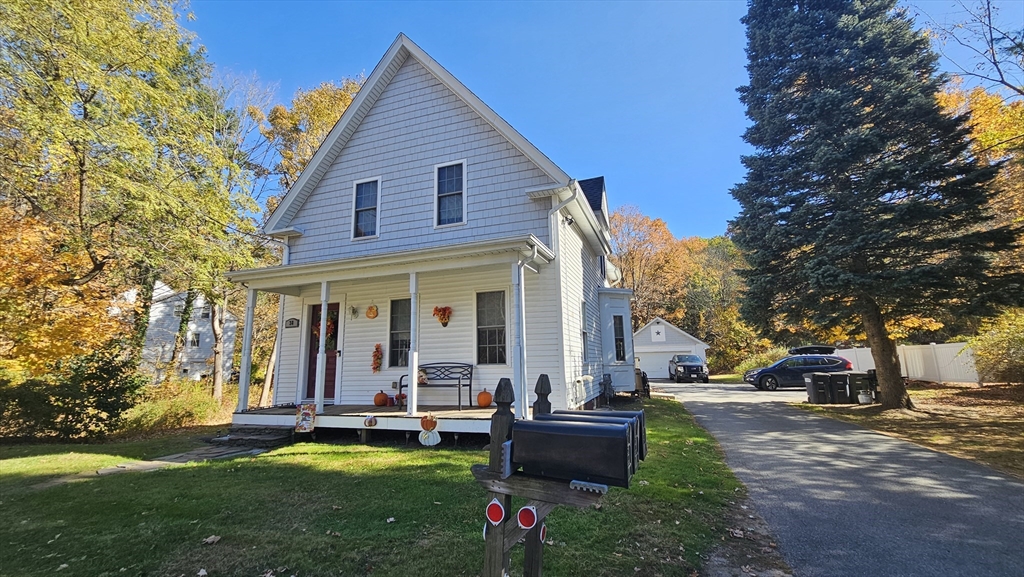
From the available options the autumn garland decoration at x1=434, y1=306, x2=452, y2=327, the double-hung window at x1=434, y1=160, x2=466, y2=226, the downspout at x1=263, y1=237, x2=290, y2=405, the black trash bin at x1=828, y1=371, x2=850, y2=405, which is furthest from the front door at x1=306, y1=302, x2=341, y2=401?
the black trash bin at x1=828, y1=371, x2=850, y2=405

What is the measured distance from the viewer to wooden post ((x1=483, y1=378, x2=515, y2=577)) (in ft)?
7.14

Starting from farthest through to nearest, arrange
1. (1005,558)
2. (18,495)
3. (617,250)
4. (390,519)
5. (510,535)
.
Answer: (617,250), (18,495), (390,519), (1005,558), (510,535)

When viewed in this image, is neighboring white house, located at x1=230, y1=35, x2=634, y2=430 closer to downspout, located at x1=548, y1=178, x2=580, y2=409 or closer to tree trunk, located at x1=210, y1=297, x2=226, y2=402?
downspout, located at x1=548, y1=178, x2=580, y2=409

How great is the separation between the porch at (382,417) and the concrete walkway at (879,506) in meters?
4.34

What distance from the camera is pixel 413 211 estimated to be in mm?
10305

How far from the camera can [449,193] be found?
1005cm

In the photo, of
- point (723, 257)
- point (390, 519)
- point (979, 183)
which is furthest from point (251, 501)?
point (723, 257)

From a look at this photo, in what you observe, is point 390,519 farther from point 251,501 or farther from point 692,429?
point 692,429

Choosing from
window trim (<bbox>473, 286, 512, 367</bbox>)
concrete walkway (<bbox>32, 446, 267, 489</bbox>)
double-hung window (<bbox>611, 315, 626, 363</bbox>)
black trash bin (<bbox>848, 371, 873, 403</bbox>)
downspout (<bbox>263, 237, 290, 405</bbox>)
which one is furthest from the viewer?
double-hung window (<bbox>611, 315, 626, 363</bbox>)

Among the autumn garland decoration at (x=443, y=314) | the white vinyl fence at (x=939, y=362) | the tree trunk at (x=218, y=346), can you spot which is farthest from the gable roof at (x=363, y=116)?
the white vinyl fence at (x=939, y=362)

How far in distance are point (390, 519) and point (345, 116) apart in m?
10.1

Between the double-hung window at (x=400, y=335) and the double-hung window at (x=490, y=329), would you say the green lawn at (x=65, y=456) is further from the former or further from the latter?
the double-hung window at (x=490, y=329)

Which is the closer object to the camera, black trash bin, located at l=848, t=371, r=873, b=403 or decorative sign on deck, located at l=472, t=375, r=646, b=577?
decorative sign on deck, located at l=472, t=375, r=646, b=577

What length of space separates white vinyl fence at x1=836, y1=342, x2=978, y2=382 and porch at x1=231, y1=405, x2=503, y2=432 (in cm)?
1915
